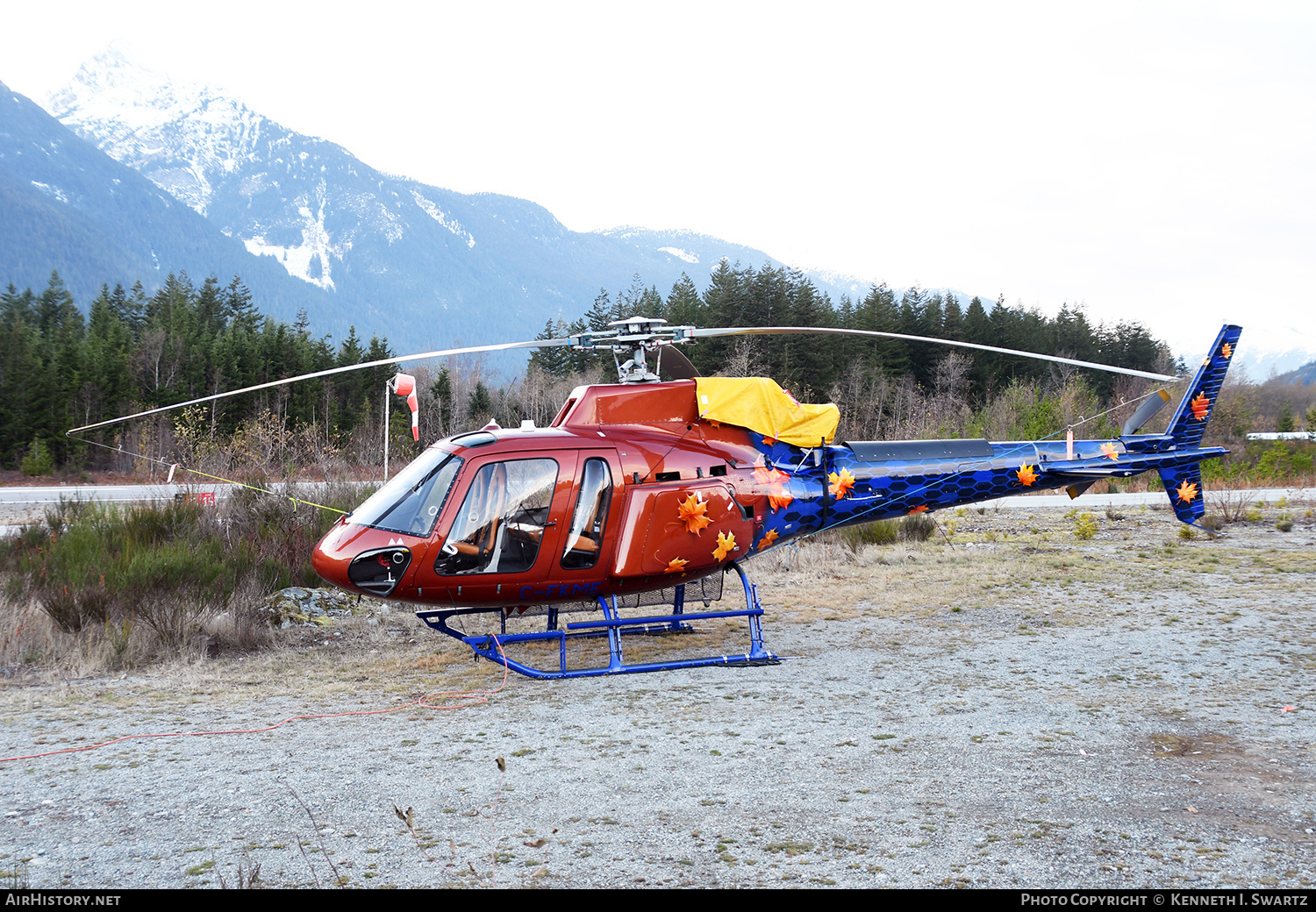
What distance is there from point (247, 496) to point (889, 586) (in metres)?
9.08

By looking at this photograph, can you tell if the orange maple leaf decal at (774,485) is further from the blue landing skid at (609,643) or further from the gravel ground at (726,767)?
the gravel ground at (726,767)

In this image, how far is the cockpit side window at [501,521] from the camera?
691 centimetres

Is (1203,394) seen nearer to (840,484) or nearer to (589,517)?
(840,484)

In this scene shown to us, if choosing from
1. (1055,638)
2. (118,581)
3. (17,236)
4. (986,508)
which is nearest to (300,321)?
(986,508)

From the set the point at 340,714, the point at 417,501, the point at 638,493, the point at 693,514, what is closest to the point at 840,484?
the point at 693,514

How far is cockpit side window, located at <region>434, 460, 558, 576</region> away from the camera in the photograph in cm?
691

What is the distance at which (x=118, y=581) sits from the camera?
9.06m

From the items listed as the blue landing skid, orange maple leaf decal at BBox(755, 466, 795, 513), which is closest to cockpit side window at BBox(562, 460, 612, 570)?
the blue landing skid

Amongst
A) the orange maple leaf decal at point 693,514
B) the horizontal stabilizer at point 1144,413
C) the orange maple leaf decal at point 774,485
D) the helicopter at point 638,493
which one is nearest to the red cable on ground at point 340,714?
the helicopter at point 638,493

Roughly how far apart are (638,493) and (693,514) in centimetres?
58

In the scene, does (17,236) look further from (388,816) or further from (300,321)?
(388,816)

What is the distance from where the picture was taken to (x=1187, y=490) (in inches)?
404

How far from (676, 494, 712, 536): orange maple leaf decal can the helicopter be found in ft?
0.04

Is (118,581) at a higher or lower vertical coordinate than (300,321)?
lower
